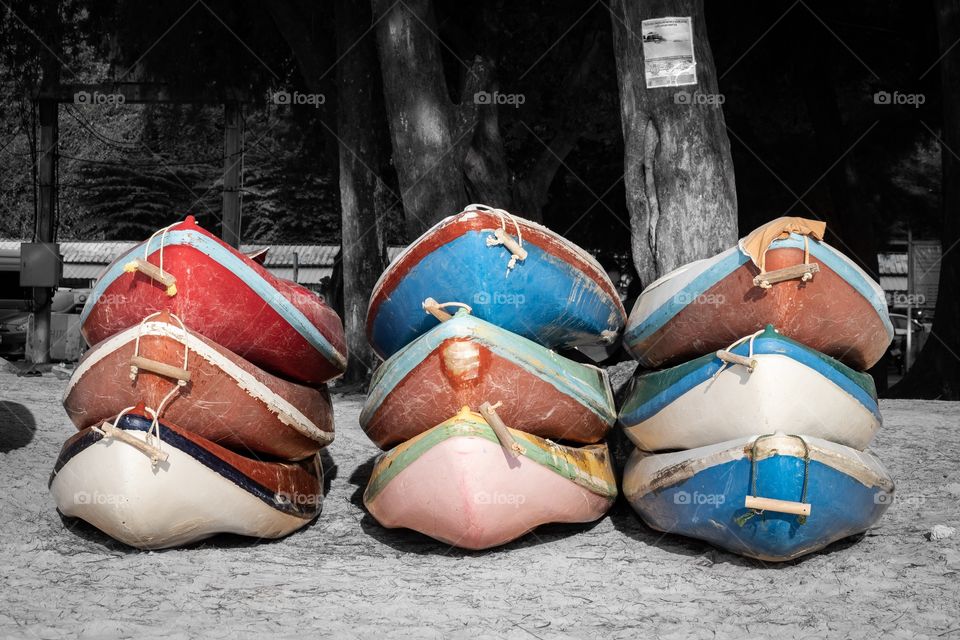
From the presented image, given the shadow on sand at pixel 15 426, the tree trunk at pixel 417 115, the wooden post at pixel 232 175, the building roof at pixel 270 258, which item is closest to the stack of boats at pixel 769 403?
the tree trunk at pixel 417 115

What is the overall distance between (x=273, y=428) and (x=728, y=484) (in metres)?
1.89

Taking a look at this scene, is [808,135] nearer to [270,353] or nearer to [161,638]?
[270,353]

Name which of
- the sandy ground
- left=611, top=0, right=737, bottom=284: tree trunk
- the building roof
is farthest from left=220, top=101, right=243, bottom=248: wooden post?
the building roof

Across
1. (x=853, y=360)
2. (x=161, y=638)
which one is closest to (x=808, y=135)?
(x=853, y=360)

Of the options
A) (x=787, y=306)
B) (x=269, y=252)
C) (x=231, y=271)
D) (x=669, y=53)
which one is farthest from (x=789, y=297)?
(x=269, y=252)

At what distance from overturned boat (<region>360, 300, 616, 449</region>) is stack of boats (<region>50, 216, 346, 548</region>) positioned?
1.59ft

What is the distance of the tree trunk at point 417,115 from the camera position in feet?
22.8

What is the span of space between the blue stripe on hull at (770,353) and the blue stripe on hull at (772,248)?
10.5 inches

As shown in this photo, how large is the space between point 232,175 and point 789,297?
10.4 m

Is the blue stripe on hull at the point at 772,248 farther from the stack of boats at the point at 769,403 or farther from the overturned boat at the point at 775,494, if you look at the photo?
the overturned boat at the point at 775,494

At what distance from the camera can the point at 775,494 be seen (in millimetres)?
A: 3504

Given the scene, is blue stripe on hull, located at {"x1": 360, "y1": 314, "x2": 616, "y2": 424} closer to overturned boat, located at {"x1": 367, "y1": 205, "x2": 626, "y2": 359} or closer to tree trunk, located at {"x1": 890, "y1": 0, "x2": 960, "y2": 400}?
overturned boat, located at {"x1": 367, "y1": 205, "x2": 626, "y2": 359}

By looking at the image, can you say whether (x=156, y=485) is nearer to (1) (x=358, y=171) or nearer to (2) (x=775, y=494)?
(2) (x=775, y=494)

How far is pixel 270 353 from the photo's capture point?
4363 mm
